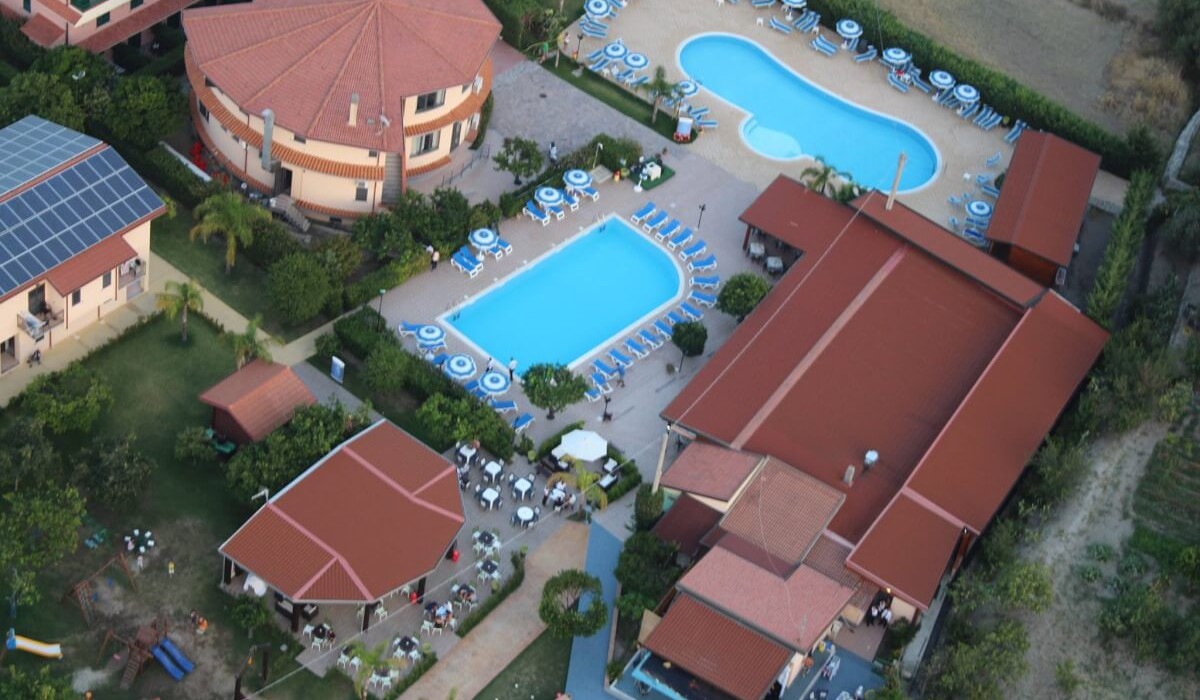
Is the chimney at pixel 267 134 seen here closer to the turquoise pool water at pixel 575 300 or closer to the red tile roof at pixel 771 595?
the turquoise pool water at pixel 575 300

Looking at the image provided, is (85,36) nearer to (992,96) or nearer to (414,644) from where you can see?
(414,644)

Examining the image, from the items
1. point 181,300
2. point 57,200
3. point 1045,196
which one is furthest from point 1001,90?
point 57,200

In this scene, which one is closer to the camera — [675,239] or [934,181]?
[675,239]

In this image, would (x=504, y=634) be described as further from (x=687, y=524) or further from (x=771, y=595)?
(x=771, y=595)

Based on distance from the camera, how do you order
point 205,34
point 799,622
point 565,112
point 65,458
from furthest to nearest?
1. point 565,112
2. point 205,34
3. point 65,458
4. point 799,622

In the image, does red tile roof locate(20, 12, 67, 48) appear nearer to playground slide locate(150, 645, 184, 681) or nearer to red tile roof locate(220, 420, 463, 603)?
red tile roof locate(220, 420, 463, 603)

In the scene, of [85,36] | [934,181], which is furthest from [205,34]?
[934,181]
